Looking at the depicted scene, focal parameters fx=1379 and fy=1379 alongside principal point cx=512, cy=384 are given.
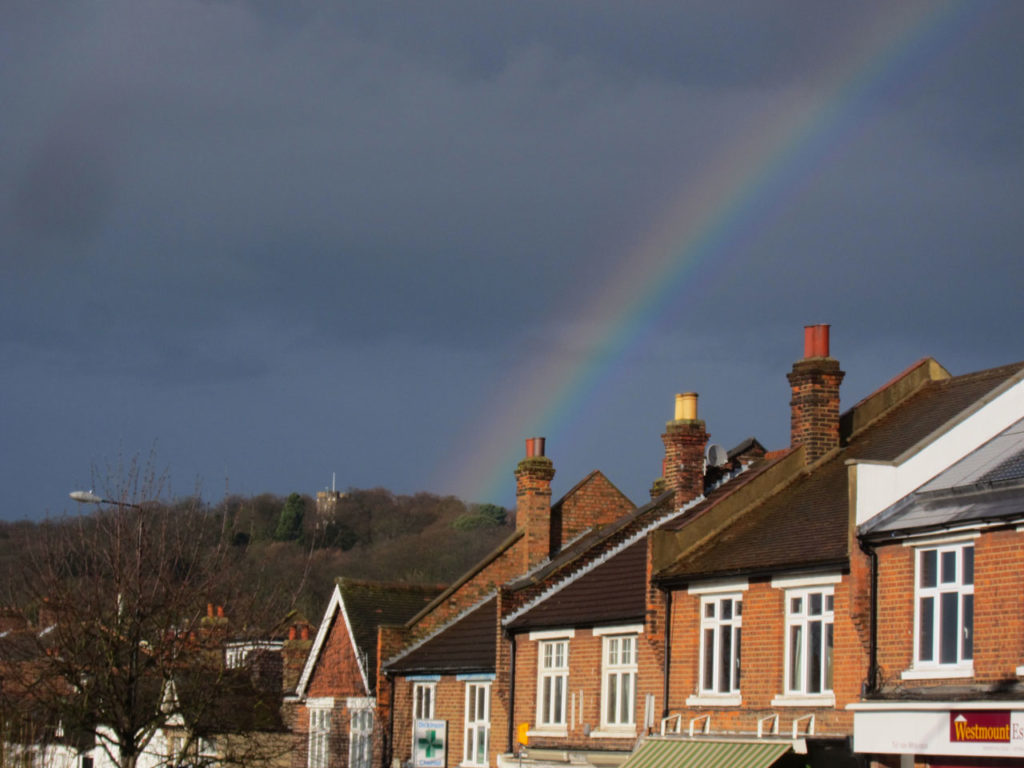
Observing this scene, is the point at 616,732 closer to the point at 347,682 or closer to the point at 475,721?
the point at 475,721

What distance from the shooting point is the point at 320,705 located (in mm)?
37250

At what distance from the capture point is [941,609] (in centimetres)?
2009

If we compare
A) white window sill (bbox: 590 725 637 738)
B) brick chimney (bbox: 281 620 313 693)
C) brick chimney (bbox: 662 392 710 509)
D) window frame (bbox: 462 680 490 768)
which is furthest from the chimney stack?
brick chimney (bbox: 281 620 313 693)

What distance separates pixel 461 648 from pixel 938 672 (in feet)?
51.2

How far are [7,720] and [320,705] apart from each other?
14.4 metres

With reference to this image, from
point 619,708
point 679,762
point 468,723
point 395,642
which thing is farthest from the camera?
point 395,642

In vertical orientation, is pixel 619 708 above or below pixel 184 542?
below

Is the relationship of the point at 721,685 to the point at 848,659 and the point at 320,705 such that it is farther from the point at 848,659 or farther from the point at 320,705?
the point at 320,705

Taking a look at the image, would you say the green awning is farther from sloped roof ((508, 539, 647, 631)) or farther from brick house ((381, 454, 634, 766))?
brick house ((381, 454, 634, 766))

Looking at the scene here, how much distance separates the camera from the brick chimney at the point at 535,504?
35.2m

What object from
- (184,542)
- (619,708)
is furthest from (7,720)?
(619,708)

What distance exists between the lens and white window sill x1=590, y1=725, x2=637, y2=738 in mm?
26344

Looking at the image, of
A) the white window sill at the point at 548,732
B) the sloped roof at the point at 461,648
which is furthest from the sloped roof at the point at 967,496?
the sloped roof at the point at 461,648

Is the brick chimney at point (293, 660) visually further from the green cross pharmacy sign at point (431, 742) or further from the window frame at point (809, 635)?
the window frame at point (809, 635)
